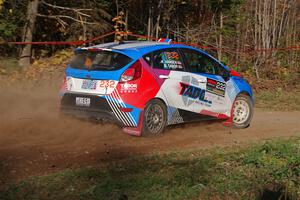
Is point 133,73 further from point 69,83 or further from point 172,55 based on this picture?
point 69,83

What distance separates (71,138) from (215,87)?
123 inches

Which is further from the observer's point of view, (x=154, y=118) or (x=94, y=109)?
(x=154, y=118)

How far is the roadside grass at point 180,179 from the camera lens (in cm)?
588

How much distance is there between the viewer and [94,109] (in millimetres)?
9141

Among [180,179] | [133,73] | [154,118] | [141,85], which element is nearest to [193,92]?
[154,118]

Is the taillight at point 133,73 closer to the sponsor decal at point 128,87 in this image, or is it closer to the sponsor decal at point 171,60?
the sponsor decal at point 128,87

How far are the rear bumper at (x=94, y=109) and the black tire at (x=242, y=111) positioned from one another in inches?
121

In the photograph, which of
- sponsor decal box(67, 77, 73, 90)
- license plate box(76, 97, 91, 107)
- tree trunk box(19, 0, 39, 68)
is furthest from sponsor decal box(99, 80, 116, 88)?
tree trunk box(19, 0, 39, 68)

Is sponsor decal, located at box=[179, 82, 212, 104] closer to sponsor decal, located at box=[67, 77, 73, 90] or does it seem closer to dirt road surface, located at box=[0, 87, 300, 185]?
dirt road surface, located at box=[0, 87, 300, 185]

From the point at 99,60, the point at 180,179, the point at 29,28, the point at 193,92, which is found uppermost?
the point at 29,28

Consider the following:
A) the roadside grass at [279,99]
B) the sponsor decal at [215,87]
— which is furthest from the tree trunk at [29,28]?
the sponsor decal at [215,87]

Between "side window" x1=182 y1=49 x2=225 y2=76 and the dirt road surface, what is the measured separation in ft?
3.83

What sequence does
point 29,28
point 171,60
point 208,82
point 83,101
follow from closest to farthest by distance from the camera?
point 83,101
point 171,60
point 208,82
point 29,28

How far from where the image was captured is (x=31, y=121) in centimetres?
1009
